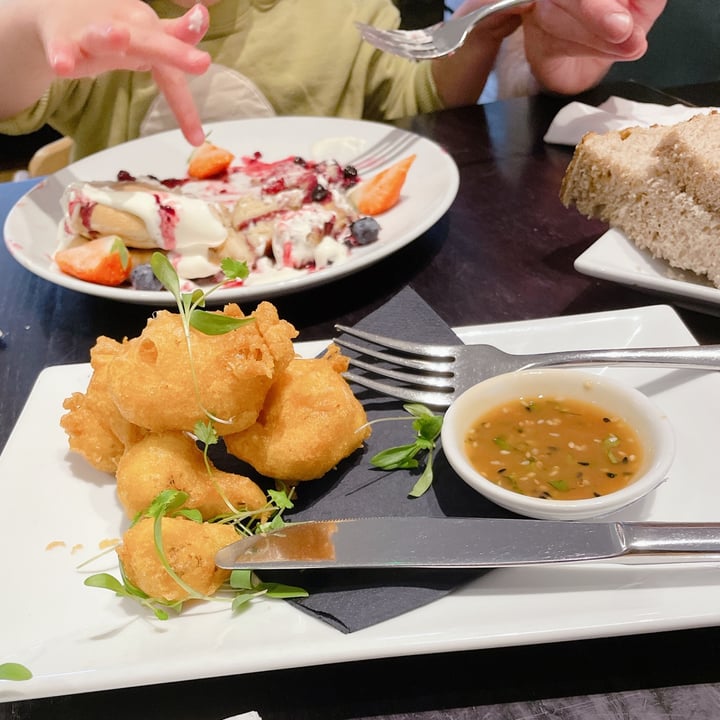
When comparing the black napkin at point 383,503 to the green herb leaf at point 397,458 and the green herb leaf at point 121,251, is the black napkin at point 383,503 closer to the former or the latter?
the green herb leaf at point 397,458

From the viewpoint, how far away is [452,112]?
9.11 feet

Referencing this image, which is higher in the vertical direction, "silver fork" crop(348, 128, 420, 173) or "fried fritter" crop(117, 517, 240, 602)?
"fried fritter" crop(117, 517, 240, 602)

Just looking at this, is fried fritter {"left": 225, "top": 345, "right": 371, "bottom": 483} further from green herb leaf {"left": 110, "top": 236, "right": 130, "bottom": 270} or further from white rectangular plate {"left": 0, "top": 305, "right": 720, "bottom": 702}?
green herb leaf {"left": 110, "top": 236, "right": 130, "bottom": 270}

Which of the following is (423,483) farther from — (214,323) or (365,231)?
(365,231)

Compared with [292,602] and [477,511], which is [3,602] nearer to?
[292,602]

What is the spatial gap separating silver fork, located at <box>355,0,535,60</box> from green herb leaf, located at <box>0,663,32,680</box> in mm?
2187

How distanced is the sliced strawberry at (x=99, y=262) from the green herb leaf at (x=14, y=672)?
44.3 inches

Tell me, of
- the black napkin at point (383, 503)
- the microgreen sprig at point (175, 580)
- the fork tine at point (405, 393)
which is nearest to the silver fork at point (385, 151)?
the black napkin at point (383, 503)

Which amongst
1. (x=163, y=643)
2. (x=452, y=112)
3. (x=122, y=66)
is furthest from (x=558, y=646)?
(x=452, y=112)

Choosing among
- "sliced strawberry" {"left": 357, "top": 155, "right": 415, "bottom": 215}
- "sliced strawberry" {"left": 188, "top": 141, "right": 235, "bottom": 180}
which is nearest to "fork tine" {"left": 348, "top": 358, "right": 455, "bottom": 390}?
"sliced strawberry" {"left": 357, "top": 155, "right": 415, "bottom": 215}

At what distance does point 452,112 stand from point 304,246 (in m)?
1.22

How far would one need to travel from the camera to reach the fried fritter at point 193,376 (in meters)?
1.01

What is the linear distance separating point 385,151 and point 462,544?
1739 millimetres

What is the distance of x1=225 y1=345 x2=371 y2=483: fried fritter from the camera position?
1057 mm
